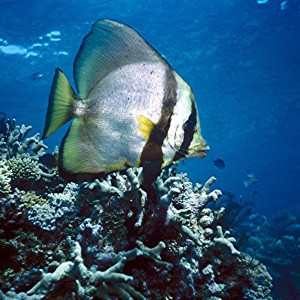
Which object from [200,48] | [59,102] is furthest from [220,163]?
[200,48]

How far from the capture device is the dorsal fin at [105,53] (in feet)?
3.85

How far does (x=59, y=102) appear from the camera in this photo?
1099 millimetres

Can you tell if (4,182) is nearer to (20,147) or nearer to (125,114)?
(20,147)

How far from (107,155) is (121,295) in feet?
4.30

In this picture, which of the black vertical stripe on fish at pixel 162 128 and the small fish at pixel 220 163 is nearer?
the black vertical stripe on fish at pixel 162 128

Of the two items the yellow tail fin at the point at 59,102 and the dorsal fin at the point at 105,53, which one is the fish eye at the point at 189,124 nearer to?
the dorsal fin at the point at 105,53

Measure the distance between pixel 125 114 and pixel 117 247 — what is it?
1.52 meters

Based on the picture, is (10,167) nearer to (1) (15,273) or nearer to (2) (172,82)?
(1) (15,273)

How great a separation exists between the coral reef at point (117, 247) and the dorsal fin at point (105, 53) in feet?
4.24

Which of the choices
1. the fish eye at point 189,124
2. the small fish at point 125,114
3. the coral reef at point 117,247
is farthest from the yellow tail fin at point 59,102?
the coral reef at point 117,247

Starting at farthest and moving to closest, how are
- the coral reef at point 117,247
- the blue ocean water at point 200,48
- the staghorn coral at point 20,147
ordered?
the blue ocean water at point 200,48
the staghorn coral at point 20,147
the coral reef at point 117,247

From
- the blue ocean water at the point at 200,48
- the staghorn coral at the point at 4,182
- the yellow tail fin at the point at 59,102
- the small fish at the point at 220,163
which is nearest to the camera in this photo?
the yellow tail fin at the point at 59,102

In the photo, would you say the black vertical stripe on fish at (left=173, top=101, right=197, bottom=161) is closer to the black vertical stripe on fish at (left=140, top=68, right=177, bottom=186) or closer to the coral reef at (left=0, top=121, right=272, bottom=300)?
the black vertical stripe on fish at (left=140, top=68, right=177, bottom=186)

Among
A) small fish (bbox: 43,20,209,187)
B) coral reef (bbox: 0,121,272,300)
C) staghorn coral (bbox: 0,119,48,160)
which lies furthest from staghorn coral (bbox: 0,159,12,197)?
small fish (bbox: 43,20,209,187)
